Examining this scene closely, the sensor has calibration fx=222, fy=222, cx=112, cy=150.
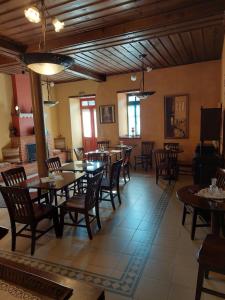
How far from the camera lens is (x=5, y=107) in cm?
649

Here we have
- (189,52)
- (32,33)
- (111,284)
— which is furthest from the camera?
(189,52)

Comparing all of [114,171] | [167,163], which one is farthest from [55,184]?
[167,163]

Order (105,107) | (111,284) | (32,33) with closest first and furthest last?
(111,284) < (32,33) < (105,107)

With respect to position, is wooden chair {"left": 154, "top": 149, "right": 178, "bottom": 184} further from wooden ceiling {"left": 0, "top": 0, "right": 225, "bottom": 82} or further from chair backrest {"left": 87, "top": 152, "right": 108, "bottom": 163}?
wooden ceiling {"left": 0, "top": 0, "right": 225, "bottom": 82}

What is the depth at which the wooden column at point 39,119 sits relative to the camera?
14.4ft

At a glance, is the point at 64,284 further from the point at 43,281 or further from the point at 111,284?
the point at 111,284

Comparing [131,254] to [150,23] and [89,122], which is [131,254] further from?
[89,122]

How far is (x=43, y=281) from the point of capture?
3.48 ft

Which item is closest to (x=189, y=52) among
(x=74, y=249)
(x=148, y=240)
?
(x=148, y=240)

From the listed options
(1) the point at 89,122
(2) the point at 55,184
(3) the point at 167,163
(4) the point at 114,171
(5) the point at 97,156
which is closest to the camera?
(2) the point at 55,184

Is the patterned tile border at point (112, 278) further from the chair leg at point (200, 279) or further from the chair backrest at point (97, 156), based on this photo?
the chair backrest at point (97, 156)

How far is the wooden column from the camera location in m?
4.39

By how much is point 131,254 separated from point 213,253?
3.66ft

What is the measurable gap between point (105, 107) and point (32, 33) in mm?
4082
